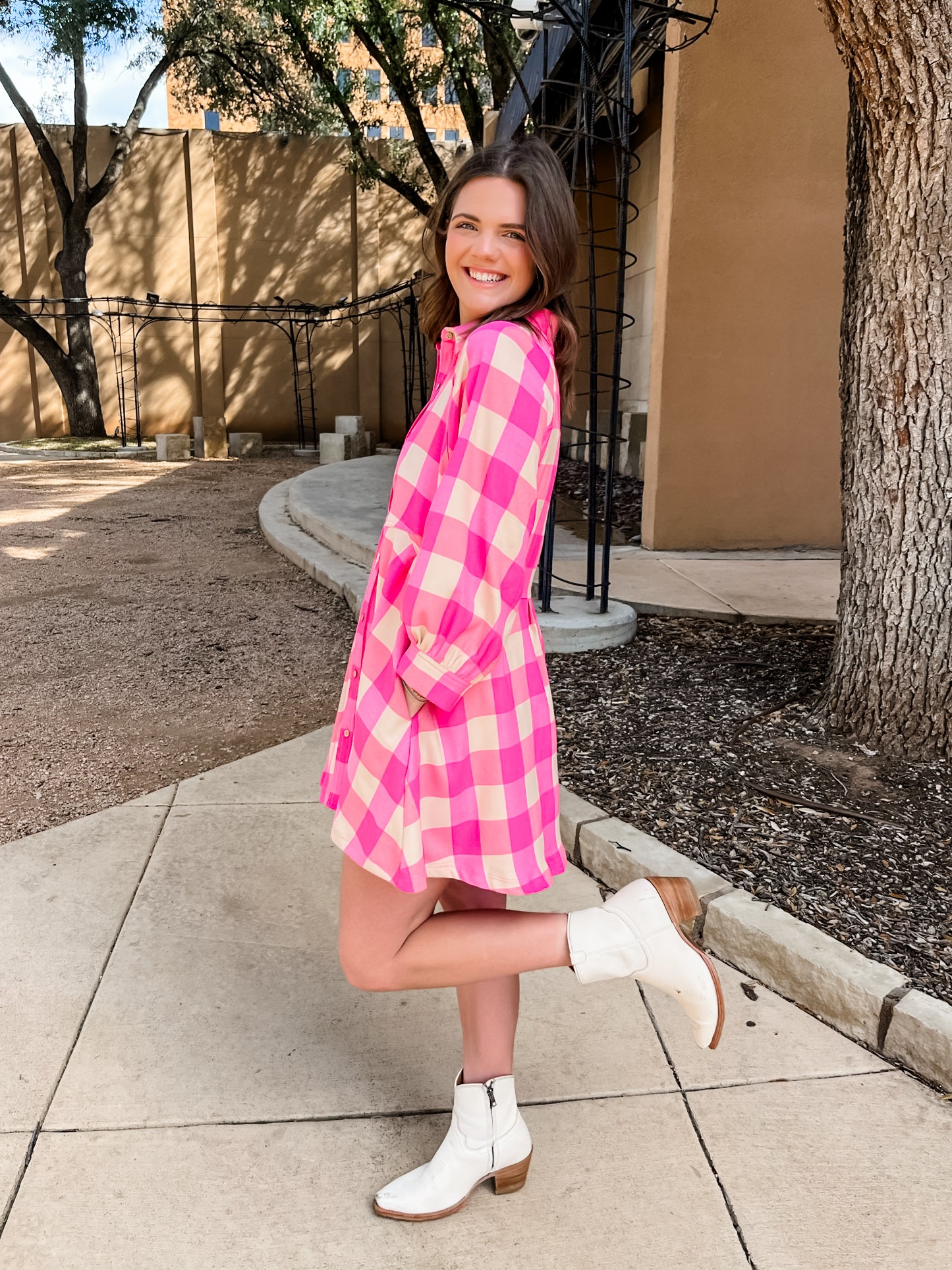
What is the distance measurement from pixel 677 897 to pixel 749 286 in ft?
17.6

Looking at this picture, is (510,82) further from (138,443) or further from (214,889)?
(214,889)

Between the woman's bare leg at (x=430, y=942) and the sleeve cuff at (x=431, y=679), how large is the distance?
0.33 m

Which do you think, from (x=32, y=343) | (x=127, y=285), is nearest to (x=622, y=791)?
(x=32, y=343)

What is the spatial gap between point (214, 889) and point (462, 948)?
4.46 ft

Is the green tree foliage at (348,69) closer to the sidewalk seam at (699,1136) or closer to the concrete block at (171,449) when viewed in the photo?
the concrete block at (171,449)

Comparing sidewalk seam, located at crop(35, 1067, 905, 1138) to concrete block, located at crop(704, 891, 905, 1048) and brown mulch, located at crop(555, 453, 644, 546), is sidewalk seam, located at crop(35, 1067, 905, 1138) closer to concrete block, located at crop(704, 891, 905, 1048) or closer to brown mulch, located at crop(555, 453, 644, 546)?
concrete block, located at crop(704, 891, 905, 1048)

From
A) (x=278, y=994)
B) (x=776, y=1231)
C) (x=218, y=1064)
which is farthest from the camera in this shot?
(x=278, y=994)

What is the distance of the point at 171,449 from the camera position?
14.6m

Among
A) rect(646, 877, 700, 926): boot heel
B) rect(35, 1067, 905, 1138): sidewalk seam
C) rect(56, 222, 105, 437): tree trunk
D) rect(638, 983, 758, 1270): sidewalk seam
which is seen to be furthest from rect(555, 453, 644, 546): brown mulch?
rect(56, 222, 105, 437): tree trunk

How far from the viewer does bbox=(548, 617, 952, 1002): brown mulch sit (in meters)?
2.36

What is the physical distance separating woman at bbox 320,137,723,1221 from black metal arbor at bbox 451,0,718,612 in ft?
2.40

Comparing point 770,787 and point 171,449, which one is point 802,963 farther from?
point 171,449

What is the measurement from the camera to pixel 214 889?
2.62m

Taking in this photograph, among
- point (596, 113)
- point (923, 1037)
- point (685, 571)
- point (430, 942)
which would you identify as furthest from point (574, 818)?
point (596, 113)
